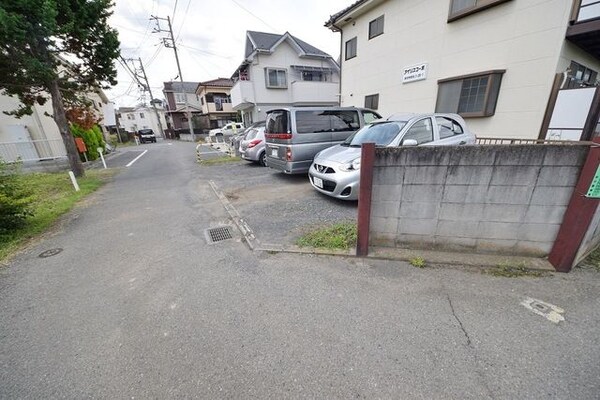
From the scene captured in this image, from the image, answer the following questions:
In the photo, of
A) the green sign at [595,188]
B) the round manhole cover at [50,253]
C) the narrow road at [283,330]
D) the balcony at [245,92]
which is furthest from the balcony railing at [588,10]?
the balcony at [245,92]

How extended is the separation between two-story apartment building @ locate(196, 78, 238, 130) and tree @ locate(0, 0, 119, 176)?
73.0ft

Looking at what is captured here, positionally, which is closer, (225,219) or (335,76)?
(225,219)

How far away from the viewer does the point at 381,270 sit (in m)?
2.84

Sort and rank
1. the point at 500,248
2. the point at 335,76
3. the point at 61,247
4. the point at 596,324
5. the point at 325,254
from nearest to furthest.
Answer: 1. the point at 596,324
2. the point at 500,248
3. the point at 325,254
4. the point at 61,247
5. the point at 335,76

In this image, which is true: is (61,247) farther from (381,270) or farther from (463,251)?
(463,251)

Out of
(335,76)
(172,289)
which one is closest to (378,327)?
(172,289)

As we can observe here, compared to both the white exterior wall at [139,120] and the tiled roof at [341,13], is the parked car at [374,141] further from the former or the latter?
the white exterior wall at [139,120]

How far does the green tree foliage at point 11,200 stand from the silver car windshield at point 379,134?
607 cm

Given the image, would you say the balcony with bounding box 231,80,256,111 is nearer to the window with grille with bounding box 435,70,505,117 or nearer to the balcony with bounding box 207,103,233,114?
the balcony with bounding box 207,103,233,114

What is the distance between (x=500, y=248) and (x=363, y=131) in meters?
3.34

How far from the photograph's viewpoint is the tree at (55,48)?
5.75m

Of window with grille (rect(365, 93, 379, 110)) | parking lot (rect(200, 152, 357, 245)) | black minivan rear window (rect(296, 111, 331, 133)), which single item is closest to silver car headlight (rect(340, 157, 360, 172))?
parking lot (rect(200, 152, 357, 245))

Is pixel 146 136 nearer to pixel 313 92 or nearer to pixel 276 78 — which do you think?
pixel 276 78

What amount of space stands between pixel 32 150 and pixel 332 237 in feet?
45.1
